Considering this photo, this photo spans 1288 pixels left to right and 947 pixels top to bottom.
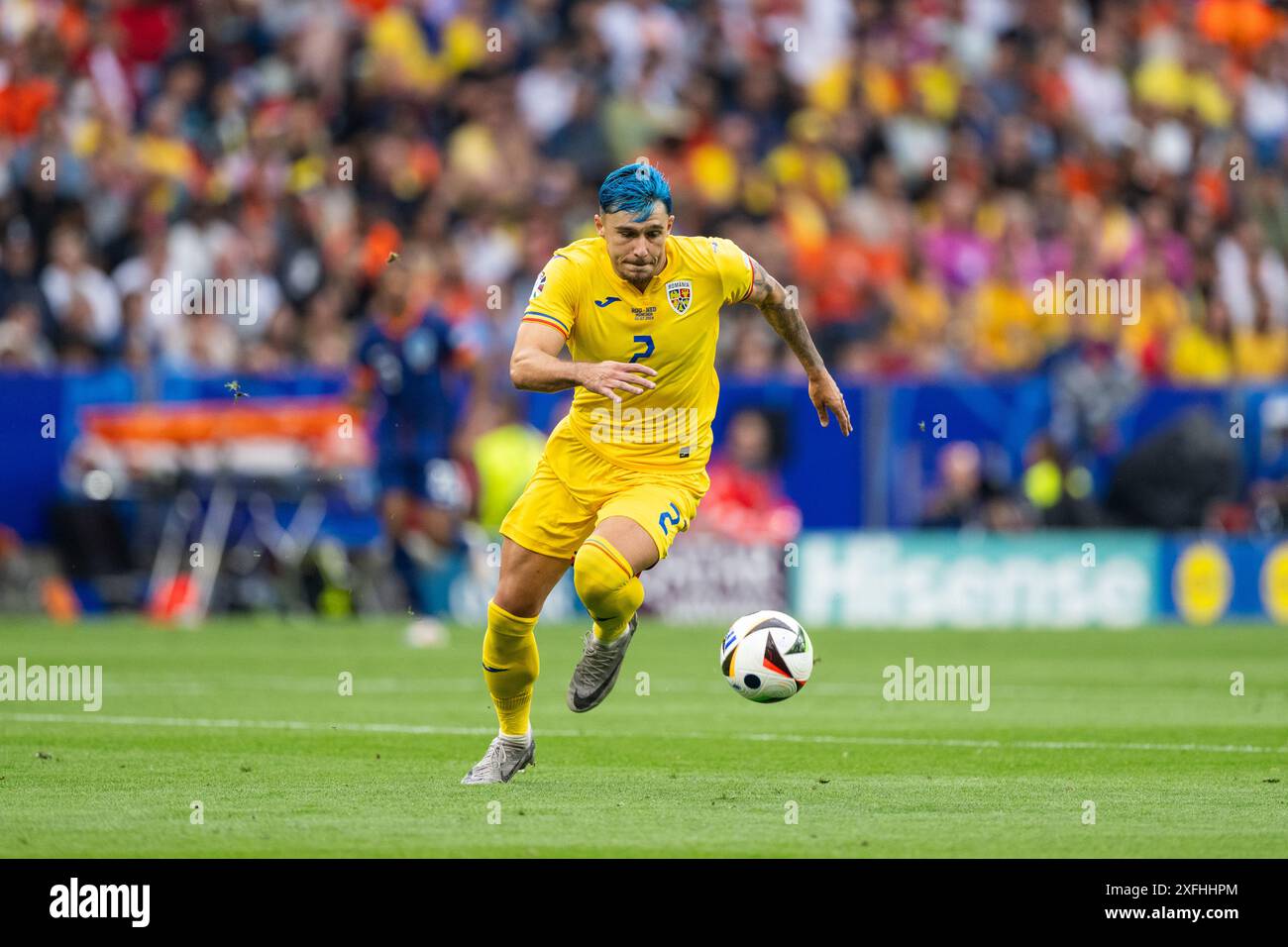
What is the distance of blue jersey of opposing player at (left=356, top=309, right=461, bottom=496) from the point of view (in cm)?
1997

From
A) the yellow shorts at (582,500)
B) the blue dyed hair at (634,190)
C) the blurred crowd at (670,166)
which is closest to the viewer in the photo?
the blue dyed hair at (634,190)

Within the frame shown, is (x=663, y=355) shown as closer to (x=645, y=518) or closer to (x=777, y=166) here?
(x=645, y=518)

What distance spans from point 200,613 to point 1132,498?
8.70 m

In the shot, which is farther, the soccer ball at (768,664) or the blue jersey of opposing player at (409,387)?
the blue jersey of opposing player at (409,387)

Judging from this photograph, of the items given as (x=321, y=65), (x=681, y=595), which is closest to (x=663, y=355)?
(x=681, y=595)

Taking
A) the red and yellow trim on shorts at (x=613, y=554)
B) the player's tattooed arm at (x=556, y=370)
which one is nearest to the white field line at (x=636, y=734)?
the red and yellow trim on shorts at (x=613, y=554)

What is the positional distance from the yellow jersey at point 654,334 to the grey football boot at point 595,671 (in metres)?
0.82

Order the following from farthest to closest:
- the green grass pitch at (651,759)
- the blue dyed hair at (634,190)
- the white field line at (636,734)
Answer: the white field line at (636,734)
the blue dyed hair at (634,190)
the green grass pitch at (651,759)

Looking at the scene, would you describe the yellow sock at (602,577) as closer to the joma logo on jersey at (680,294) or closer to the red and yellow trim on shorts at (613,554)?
the red and yellow trim on shorts at (613,554)

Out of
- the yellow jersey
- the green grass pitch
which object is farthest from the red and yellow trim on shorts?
the green grass pitch

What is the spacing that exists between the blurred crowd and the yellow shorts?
11037mm

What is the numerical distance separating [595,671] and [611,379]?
2160 mm

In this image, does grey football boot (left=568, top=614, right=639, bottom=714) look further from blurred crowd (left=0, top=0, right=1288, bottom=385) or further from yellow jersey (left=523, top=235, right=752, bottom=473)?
blurred crowd (left=0, top=0, right=1288, bottom=385)

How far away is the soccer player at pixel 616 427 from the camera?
9.68 meters
